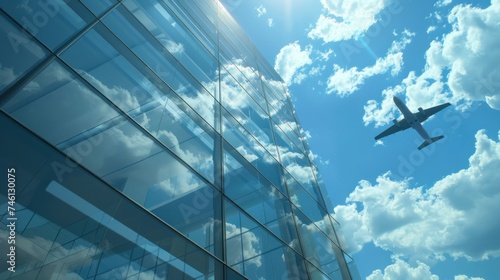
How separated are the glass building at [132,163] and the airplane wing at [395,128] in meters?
35.6

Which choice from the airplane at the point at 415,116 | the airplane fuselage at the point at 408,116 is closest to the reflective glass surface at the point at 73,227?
the airplane fuselage at the point at 408,116

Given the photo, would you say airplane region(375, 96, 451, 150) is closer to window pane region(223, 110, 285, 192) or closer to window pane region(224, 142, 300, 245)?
window pane region(223, 110, 285, 192)

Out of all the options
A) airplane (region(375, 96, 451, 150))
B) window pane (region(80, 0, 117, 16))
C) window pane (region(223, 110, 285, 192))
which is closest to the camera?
window pane (region(80, 0, 117, 16))

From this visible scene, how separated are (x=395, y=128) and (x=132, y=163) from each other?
43.7m

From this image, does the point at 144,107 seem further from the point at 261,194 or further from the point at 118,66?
the point at 261,194

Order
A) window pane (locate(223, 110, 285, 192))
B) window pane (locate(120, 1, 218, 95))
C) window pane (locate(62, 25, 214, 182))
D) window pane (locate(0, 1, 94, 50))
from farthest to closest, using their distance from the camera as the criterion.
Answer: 1. window pane (locate(223, 110, 285, 192))
2. window pane (locate(120, 1, 218, 95))
3. window pane (locate(62, 25, 214, 182))
4. window pane (locate(0, 1, 94, 50))

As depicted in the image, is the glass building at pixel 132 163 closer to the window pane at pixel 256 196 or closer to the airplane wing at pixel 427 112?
the window pane at pixel 256 196

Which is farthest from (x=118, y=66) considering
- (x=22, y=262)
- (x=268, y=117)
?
(x=268, y=117)

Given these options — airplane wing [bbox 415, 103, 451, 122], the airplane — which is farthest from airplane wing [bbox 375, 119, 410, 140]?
airplane wing [bbox 415, 103, 451, 122]

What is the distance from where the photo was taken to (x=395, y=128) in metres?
41.7

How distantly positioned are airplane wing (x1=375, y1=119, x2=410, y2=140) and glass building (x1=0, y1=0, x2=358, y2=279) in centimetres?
3560

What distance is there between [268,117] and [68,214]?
29.9ft

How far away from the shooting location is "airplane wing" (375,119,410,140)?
39781mm

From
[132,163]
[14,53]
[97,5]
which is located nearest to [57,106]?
[14,53]
